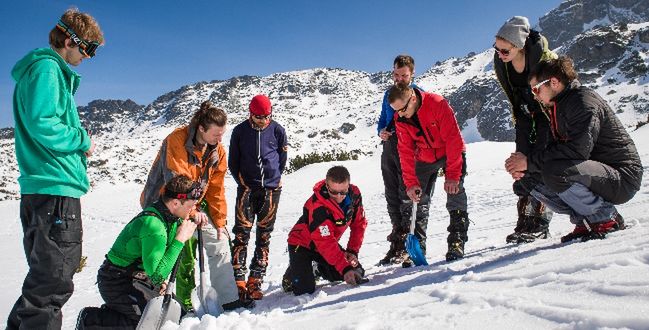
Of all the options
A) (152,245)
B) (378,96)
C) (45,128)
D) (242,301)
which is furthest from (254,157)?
(378,96)

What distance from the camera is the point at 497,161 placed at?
14570 millimetres

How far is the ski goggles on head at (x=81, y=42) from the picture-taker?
3.07 m

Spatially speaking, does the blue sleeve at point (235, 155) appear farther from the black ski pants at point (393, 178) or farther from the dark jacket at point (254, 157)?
the black ski pants at point (393, 178)

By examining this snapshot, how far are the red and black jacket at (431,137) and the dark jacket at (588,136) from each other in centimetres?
96

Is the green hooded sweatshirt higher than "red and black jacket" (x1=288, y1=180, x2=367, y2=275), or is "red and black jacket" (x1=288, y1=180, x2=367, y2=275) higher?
the green hooded sweatshirt

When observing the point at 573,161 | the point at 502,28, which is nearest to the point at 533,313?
the point at 573,161

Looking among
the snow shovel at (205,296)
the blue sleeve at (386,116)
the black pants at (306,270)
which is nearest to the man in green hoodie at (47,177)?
the snow shovel at (205,296)

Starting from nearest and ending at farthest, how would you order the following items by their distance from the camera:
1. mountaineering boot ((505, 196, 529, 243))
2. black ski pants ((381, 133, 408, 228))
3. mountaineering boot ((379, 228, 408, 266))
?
mountaineering boot ((505, 196, 529, 243)), mountaineering boot ((379, 228, 408, 266)), black ski pants ((381, 133, 408, 228))

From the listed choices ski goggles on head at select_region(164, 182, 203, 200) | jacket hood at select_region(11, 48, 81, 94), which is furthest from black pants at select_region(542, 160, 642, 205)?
jacket hood at select_region(11, 48, 81, 94)

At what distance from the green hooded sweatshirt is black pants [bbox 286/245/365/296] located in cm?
206

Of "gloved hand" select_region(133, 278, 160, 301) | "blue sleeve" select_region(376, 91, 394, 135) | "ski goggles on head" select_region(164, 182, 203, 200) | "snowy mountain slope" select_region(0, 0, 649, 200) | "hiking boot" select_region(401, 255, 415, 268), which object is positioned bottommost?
"hiking boot" select_region(401, 255, 415, 268)

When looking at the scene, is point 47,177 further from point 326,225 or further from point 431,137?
point 431,137

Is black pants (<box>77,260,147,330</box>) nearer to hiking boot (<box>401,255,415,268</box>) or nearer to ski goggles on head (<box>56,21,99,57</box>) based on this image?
ski goggles on head (<box>56,21,99,57</box>)

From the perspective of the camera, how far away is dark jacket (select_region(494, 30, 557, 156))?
4043 millimetres
